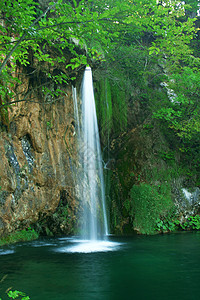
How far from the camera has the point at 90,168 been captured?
12758 mm

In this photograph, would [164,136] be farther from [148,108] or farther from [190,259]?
[190,259]

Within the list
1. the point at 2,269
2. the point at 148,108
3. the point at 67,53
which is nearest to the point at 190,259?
the point at 2,269

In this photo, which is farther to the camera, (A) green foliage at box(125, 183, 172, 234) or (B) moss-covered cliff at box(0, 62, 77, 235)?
(A) green foliage at box(125, 183, 172, 234)

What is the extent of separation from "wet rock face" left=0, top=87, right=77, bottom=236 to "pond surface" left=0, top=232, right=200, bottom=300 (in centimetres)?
126

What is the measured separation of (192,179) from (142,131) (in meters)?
3.44

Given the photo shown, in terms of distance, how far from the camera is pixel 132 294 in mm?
4684

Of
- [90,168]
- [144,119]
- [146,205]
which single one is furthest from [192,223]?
[144,119]

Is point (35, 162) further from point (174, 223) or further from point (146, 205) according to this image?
point (174, 223)

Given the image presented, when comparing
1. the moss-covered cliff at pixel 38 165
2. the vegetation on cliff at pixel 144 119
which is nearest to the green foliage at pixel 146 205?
the vegetation on cliff at pixel 144 119

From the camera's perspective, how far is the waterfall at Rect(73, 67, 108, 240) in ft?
38.6

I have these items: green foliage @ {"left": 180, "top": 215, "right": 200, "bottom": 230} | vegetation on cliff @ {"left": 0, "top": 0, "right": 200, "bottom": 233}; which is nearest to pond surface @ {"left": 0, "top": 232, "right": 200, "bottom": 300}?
vegetation on cliff @ {"left": 0, "top": 0, "right": 200, "bottom": 233}

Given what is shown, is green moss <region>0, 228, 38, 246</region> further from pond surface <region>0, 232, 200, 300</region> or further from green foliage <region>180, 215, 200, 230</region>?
green foliage <region>180, 215, 200, 230</region>

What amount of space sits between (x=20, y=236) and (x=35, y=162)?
8.45 feet

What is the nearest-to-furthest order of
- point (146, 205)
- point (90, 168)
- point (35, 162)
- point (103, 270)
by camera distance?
point (103, 270) → point (35, 162) → point (146, 205) → point (90, 168)
